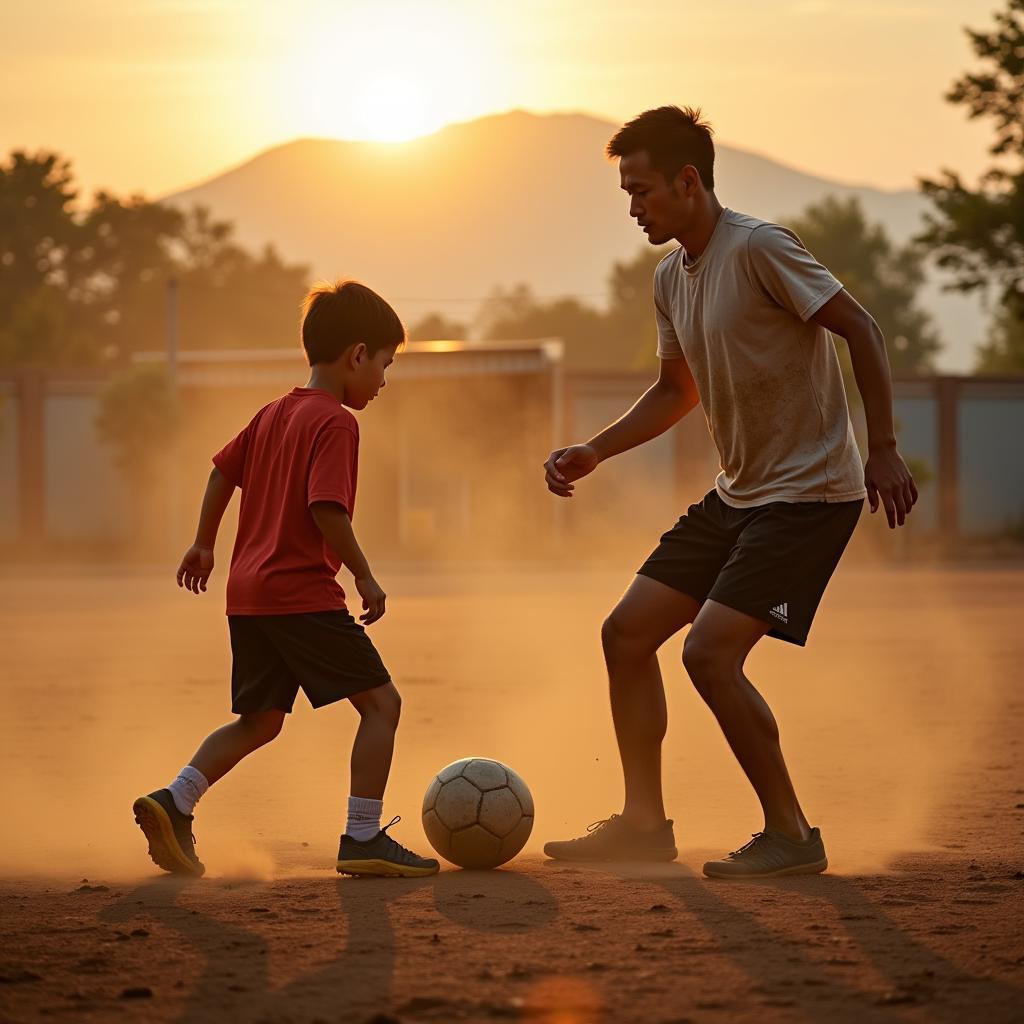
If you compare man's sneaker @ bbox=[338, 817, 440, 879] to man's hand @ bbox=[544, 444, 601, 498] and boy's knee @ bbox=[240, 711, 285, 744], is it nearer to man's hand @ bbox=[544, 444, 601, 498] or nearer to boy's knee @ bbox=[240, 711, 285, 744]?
boy's knee @ bbox=[240, 711, 285, 744]

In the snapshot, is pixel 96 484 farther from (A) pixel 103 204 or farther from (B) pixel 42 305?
(A) pixel 103 204

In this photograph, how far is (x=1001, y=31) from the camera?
105 feet

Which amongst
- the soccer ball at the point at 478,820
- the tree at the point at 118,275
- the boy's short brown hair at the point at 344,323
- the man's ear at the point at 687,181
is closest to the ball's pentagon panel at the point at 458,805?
the soccer ball at the point at 478,820

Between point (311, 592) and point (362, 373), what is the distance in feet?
2.14

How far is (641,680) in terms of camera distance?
5.25 meters

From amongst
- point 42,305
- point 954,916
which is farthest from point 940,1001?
point 42,305

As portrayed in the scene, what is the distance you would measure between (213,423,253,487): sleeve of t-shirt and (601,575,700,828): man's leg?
115 centimetres

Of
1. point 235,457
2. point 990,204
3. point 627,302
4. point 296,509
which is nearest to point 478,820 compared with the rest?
point 296,509

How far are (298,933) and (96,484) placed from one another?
114 ft

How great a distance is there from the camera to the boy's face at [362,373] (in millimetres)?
5070

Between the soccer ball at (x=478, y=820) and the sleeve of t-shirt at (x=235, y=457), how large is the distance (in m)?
1.09

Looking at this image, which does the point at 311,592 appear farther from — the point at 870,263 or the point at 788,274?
the point at 870,263

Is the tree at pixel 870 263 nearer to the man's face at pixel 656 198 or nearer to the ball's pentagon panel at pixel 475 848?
the man's face at pixel 656 198

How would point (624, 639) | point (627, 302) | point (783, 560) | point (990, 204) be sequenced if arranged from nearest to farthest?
point (783, 560), point (624, 639), point (990, 204), point (627, 302)
